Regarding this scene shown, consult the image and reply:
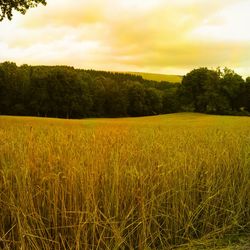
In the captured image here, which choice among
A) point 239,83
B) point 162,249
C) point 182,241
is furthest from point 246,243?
point 239,83

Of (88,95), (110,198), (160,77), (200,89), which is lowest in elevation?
(110,198)

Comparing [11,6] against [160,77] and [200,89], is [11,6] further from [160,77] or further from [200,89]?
[160,77]

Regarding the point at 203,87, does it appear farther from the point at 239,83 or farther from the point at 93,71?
the point at 93,71

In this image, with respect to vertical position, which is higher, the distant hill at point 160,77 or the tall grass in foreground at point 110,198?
the distant hill at point 160,77

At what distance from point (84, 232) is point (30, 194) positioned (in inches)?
17.2

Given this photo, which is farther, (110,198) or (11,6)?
(11,6)

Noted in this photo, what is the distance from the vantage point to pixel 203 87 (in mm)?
40250

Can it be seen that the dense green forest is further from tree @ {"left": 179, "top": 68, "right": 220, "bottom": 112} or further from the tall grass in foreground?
the tall grass in foreground

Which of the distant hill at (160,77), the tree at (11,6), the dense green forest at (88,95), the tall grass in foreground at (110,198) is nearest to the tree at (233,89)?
the dense green forest at (88,95)

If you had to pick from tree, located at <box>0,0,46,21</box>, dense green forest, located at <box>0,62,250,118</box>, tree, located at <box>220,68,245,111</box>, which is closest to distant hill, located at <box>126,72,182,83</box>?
dense green forest, located at <box>0,62,250,118</box>

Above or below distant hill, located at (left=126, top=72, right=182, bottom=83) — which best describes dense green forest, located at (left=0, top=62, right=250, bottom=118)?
below

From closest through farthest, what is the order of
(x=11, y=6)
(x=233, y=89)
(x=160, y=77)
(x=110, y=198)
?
(x=110, y=198)
(x=11, y=6)
(x=233, y=89)
(x=160, y=77)

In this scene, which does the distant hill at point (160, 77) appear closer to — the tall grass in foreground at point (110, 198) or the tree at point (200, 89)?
the tree at point (200, 89)

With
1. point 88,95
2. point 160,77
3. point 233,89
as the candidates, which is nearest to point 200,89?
point 233,89
